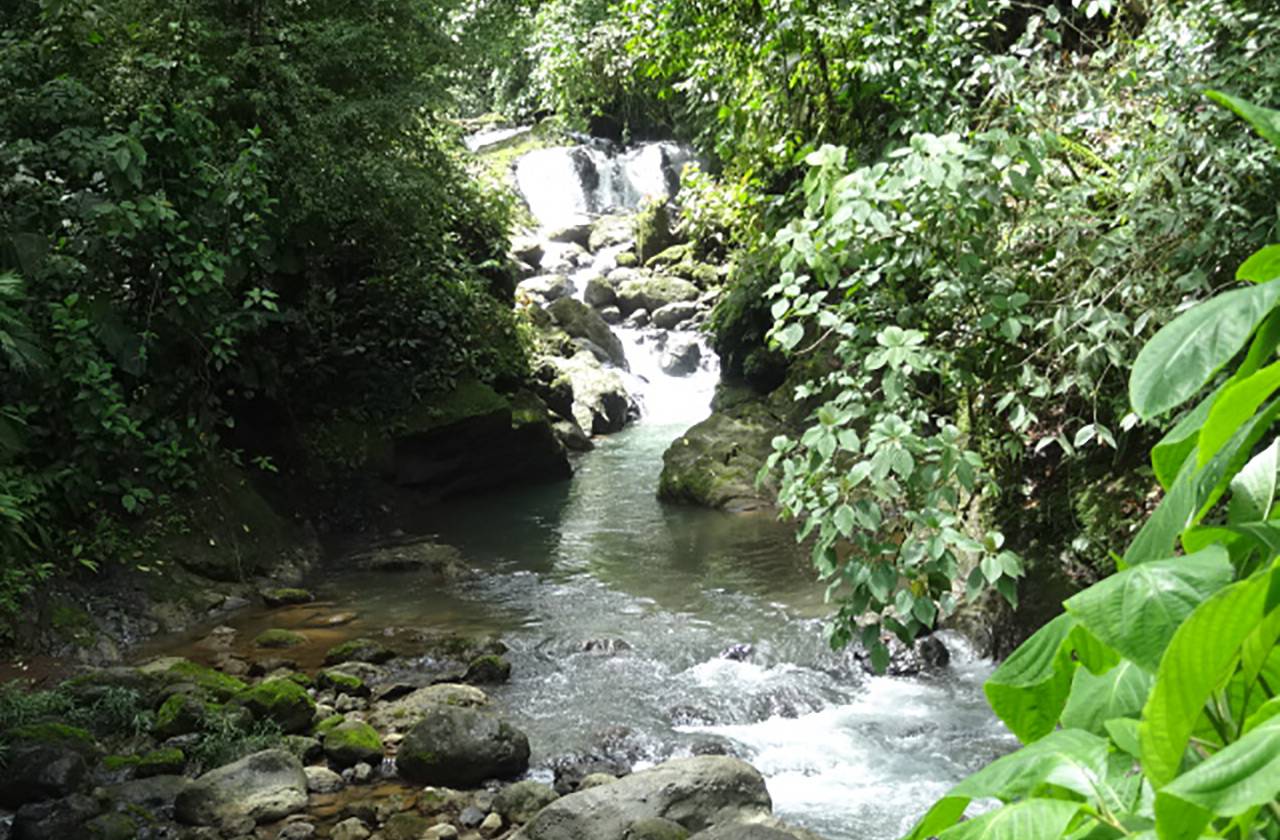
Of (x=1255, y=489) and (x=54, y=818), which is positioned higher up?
(x=1255, y=489)

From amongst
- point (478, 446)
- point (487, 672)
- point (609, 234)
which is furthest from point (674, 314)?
point (487, 672)

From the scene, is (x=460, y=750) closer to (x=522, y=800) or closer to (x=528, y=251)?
(x=522, y=800)

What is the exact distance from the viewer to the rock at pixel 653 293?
21444mm

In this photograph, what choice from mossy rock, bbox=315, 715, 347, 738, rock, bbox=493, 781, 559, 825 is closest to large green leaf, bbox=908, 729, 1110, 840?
rock, bbox=493, 781, 559, 825

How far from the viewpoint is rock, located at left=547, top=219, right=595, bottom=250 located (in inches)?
955

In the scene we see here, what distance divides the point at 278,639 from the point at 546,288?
1435 cm

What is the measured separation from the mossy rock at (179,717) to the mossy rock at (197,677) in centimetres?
23

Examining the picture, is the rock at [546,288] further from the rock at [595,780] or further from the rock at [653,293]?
the rock at [595,780]

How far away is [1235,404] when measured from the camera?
532 mm

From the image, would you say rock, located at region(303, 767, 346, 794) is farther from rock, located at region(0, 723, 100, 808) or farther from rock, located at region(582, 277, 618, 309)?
rock, located at region(582, 277, 618, 309)

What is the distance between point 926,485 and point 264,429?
845 cm

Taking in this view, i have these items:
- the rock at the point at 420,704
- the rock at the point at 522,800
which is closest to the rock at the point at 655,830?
the rock at the point at 522,800

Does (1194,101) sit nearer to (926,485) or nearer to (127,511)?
(926,485)

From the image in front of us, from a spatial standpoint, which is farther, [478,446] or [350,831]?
[478,446]
